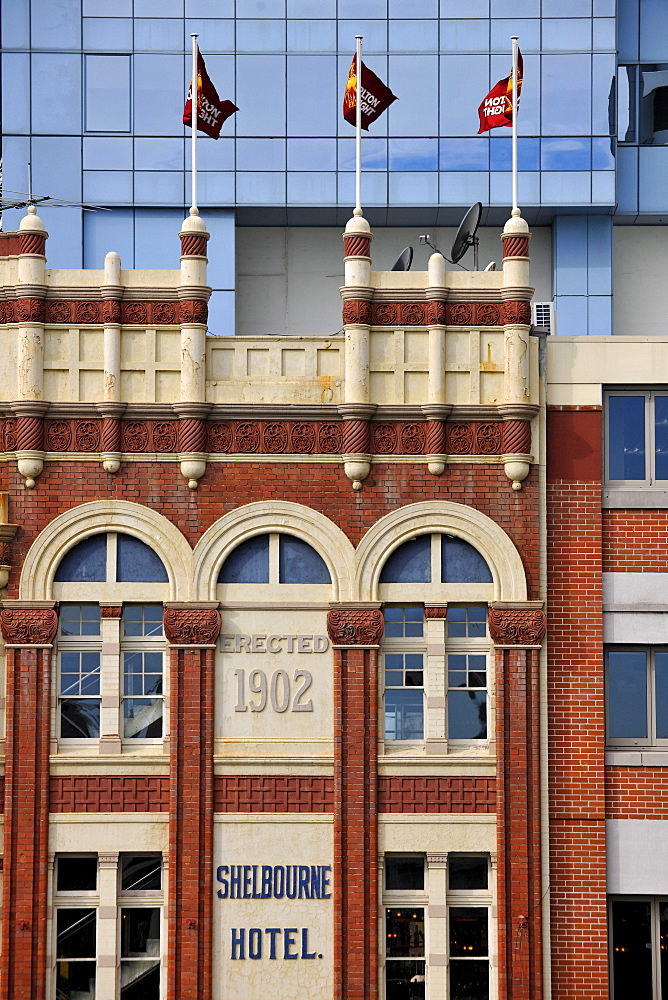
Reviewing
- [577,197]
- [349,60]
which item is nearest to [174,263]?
[349,60]

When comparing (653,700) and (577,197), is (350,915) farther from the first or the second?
(577,197)

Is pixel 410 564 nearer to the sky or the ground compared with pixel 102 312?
nearer to the ground

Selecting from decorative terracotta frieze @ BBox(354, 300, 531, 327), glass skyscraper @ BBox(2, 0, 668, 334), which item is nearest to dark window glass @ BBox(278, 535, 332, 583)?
decorative terracotta frieze @ BBox(354, 300, 531, 327)

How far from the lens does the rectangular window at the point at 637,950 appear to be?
2455cm

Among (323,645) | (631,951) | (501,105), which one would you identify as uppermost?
(501,105)

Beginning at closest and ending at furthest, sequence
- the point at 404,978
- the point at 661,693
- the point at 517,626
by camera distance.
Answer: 1. the point at 404,978
2. the point at 517,626
3. the point at 661,693

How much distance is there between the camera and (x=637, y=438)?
25547 mm

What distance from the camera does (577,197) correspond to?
41969mm

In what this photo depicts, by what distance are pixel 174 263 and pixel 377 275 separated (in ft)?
59.7

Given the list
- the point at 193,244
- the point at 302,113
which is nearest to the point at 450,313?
the point at 193,244

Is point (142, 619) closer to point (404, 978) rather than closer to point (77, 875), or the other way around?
point (77, 875)

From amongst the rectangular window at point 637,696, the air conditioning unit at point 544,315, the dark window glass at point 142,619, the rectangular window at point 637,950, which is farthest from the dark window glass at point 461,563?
the air conditioning unit at point 544,315

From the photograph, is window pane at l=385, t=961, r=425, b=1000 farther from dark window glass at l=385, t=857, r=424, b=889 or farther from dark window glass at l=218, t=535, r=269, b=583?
dark window glass at l=218, t=535, r=269, b=583

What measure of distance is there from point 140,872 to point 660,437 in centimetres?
1184
